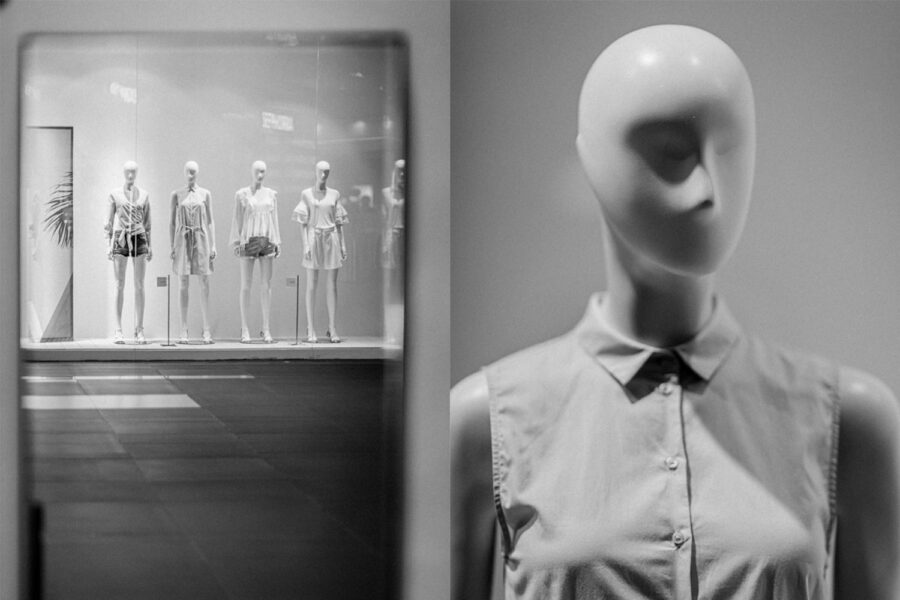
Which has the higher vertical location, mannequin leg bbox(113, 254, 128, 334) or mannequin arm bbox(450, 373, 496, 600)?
mannequin leg bbox(113, 254, 128, 334)

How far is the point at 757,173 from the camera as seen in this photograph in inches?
58.8

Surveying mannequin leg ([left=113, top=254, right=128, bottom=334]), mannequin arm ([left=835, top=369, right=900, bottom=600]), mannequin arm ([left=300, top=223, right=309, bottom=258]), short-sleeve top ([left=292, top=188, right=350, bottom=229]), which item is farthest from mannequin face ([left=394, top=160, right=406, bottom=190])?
mannequin arm ([left=835, top=369, right=900, bottom=600])

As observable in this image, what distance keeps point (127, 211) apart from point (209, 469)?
0.66 meters

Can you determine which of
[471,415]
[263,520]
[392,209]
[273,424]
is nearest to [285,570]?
[263,520]

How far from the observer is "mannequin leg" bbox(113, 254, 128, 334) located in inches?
73.4

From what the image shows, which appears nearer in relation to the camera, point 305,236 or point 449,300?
point 449,300

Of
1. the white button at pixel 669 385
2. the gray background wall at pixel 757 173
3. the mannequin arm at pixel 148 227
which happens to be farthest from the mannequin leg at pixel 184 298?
the white button at pixel 669 385

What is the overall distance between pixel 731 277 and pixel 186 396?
1.29m

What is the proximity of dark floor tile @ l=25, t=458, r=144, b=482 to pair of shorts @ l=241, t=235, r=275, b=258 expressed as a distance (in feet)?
1.93

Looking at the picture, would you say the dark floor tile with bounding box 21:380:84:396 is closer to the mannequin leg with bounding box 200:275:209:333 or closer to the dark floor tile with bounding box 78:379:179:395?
the dark floor tile with bounding box 78:379:179:395

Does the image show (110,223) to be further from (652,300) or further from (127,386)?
(652,300)

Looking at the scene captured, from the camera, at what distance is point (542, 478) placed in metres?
1.48

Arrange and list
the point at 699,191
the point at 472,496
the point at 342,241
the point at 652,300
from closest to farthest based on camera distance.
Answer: the point at 699,191, the point at 652,300, the point at 472,496, the point at 342,241

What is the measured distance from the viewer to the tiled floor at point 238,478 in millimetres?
1871
